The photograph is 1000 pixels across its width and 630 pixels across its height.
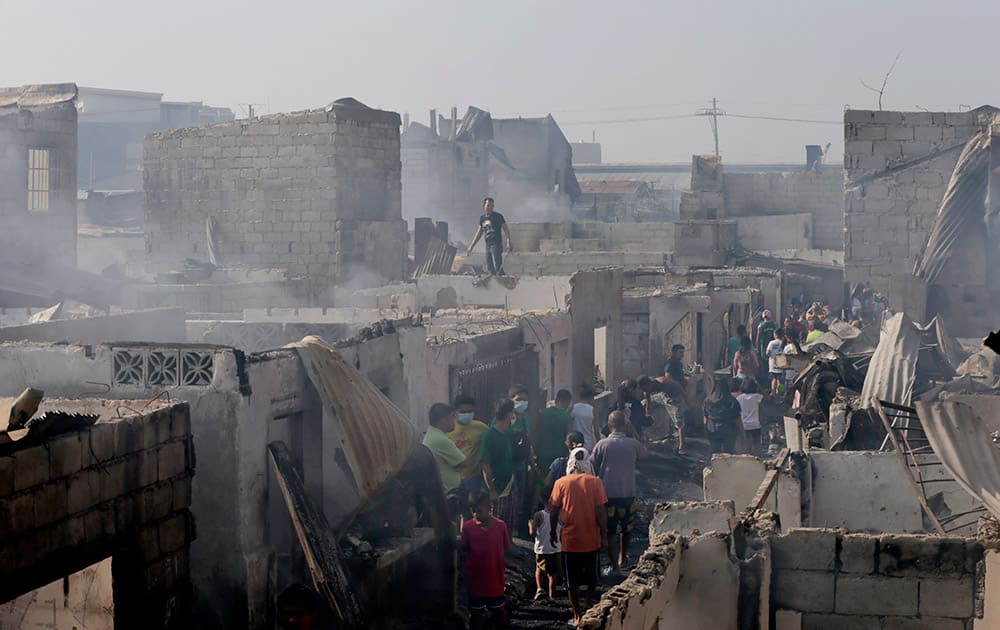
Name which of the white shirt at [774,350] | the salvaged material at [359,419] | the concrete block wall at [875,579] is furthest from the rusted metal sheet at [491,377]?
the concrete block wall at [875,579]

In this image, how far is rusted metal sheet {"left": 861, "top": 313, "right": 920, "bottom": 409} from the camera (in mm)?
10766

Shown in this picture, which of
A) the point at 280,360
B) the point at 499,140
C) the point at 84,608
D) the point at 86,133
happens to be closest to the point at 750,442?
the point at 280,360

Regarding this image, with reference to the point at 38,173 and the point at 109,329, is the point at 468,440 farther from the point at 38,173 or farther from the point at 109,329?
the point at 38,173

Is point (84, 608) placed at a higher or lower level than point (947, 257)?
lower

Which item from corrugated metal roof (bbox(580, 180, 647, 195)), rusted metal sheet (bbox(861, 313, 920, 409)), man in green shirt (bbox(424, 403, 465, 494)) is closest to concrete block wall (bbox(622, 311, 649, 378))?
rusted metal sheet (bbox(861, 313, 920, 409))

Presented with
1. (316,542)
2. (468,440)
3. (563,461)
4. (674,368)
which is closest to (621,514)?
(563,461)

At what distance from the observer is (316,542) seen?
825 cm

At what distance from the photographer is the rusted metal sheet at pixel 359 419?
29.1ft

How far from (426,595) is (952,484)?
377cm

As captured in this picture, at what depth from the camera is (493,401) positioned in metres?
14.4

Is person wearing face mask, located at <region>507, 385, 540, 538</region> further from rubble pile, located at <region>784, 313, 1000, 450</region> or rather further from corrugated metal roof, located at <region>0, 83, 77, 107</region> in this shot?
corrugated metal roof, located at <region>0, 83, 77, 107</region>

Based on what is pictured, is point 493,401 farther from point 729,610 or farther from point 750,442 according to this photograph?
point 729,610

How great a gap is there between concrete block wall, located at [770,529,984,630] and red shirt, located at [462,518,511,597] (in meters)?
2.21

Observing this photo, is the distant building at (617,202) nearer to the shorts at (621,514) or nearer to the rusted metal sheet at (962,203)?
the rusted metal sheet at (962,203)
